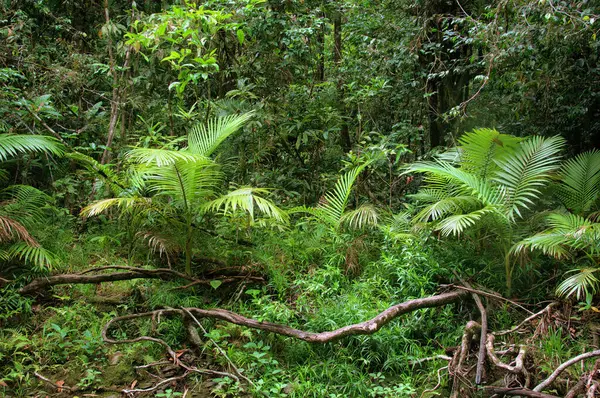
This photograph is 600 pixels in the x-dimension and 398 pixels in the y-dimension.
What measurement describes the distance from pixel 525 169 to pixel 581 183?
24.3 inches

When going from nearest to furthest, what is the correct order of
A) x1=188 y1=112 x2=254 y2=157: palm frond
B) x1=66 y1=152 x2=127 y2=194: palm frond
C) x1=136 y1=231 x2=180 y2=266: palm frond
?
x1=136 y1=231 x2=180 y2=266: palm frond
x1=66 y1=152 x2=127 y2=194: palm frond
x1=188 y1=112 x2=254 y2=157: palm frond

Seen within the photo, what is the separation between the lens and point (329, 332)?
367 cm

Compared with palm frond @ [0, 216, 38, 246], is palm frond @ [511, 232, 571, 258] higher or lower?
higher

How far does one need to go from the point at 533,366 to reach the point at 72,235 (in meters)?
4.51

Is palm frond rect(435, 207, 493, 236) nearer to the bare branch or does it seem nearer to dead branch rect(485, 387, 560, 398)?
the bare branch

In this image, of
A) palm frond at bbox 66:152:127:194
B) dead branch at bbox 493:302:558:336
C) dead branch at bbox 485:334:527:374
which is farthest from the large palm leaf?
dead branch at bbox 485:334:527:374

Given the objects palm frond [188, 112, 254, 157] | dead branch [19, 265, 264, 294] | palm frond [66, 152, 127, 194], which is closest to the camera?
dead branch [19, 265, 264, 294]

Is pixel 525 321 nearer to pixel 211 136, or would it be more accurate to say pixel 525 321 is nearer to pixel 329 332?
pixel 329 332

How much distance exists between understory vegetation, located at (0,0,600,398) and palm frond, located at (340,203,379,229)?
2 centimetres

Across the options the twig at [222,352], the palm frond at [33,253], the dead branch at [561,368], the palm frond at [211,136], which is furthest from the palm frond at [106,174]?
the dead branch at [561,368]

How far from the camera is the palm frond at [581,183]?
14.5 feet

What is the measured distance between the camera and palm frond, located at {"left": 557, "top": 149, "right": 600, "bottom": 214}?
14.5 ft

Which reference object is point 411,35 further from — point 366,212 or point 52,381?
point 52,381

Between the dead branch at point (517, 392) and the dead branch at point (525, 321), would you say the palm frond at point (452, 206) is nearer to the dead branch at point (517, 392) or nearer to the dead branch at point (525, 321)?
the dead branch at point (525, 321)
